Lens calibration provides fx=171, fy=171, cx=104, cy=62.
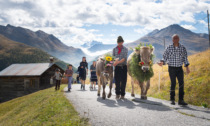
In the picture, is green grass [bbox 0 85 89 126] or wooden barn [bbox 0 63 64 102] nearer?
green grass [bbox 0 85 89 126]

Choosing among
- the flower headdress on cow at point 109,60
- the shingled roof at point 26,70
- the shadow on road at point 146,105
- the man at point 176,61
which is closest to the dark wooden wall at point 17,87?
the shingled roof at point 26,70

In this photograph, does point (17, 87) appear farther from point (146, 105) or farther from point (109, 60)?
point (146, 105)

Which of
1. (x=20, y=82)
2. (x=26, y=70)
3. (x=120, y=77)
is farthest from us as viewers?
(x=26, y=70)

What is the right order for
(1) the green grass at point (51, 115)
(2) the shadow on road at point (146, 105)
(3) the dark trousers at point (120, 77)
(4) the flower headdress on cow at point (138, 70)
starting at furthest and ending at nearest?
1. (3) the dark trousers at point (120, 77)
2. (4) the flower headdress on cow at point (138, 70)
3. (2) the shadow on road at point (146, 105)
4. (1) the green grass at point (51, 115)

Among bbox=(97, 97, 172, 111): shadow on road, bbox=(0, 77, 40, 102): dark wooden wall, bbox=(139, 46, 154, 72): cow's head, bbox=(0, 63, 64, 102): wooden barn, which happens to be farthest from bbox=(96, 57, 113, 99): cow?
bbox=(0, 77, 40, 102): dark wooden wall

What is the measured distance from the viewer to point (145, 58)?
7168 millimetres

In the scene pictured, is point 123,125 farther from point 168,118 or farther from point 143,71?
point 143,71

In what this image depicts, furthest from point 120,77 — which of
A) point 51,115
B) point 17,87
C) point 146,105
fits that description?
point 17,87

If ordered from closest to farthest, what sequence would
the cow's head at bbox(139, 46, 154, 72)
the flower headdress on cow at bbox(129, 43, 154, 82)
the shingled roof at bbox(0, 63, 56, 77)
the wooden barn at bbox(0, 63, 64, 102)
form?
the cow's head at bbox(139, 46, 154, 72) < the flower headdress on cow at bbox(129, 43, 154, 82) < the wooden barn at bbox(0, 63, 64, 102) < the shingled roof at bbox(0, 63, 56, 77)

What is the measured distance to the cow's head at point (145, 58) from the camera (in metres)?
7.08

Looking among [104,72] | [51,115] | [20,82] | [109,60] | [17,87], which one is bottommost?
[17,87]

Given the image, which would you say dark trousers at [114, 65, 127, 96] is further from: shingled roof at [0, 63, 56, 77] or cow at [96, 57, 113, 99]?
shingled roof at [0, 63, 56, 77]

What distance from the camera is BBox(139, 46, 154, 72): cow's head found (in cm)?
708

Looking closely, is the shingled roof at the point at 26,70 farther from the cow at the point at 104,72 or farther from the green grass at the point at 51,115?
the cow at the point at 104,72
